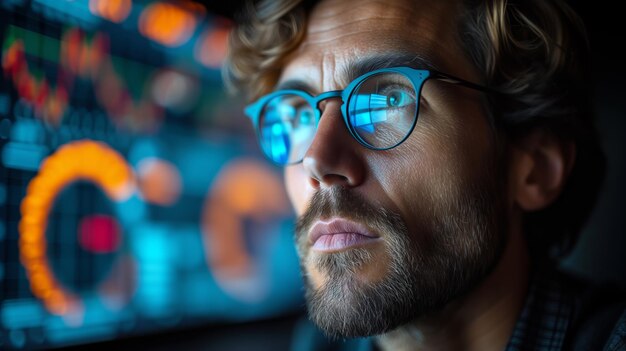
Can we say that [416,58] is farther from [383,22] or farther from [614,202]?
[614,202]

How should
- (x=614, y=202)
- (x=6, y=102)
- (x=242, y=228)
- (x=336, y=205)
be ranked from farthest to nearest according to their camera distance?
(x=614, y=202) < (x=242, y=228) < (x=336, y=205) < (x=6, y=102)

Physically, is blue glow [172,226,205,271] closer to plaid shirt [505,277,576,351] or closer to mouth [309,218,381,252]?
mouth [309,218,381,252]

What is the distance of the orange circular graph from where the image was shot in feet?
3.13

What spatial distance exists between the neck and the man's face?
0.25 ft

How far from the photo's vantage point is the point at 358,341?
4.97 ft

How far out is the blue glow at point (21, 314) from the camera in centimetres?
91

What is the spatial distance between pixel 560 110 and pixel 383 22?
1.50 feet

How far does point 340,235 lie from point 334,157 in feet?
0.50

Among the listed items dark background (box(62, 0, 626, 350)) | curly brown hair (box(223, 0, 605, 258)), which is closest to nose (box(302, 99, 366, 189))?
curly brown hair (box(223, 0, 605, 258))

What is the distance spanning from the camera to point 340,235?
105 cm

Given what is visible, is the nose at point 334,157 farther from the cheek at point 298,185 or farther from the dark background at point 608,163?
the dark background at point 608,163

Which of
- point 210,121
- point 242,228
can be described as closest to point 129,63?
point 210,121

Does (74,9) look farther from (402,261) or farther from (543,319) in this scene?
(543,319)

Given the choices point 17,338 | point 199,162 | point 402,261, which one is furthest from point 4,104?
point 402,261
